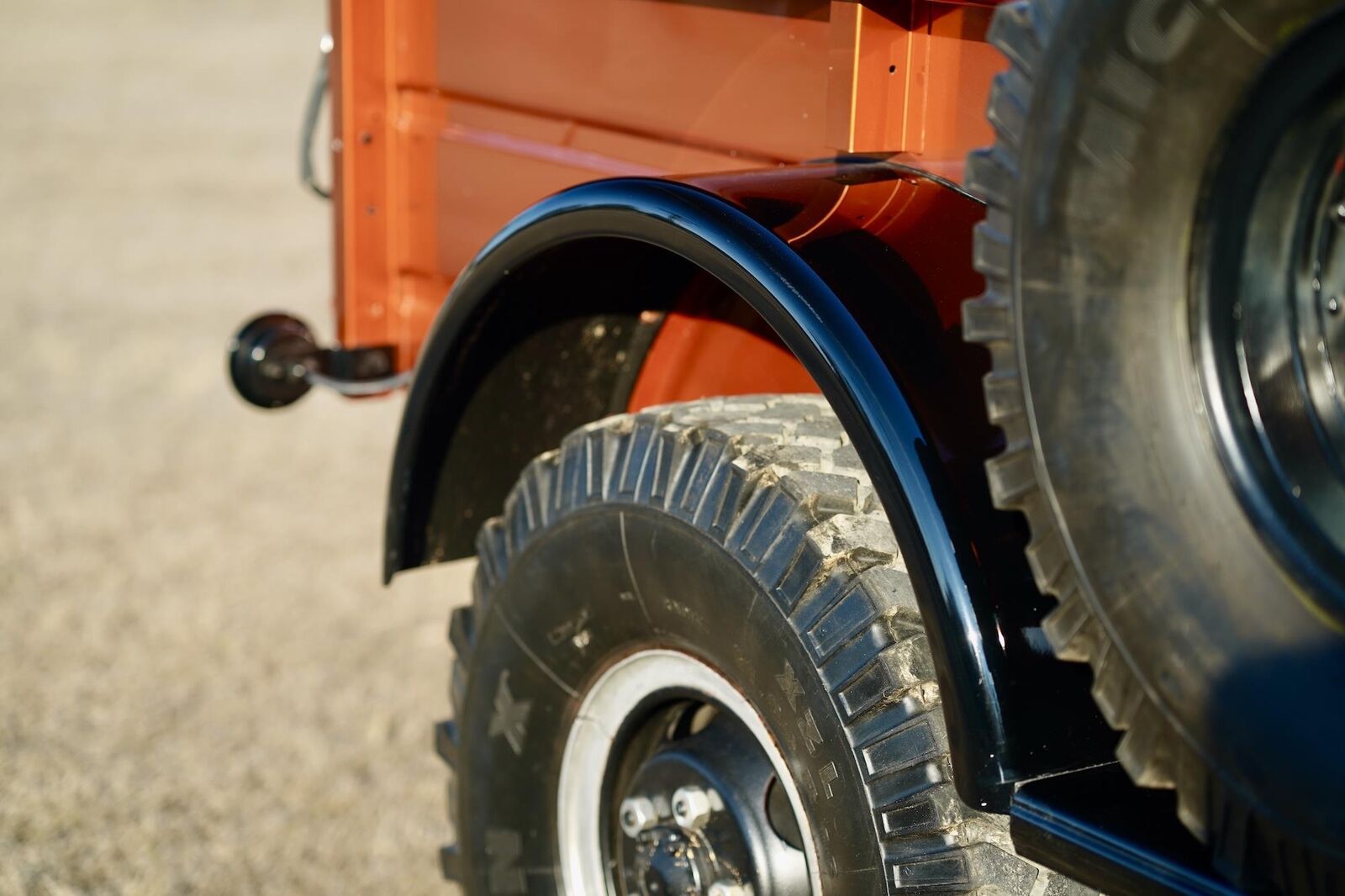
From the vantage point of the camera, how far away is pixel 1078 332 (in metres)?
1.24

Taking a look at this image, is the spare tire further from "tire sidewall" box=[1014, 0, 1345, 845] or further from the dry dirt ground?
the dry dirt ground

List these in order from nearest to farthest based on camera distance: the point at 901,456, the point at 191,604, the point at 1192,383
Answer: the point at 1192,383 < the point at 901,456 < the point at 191,604

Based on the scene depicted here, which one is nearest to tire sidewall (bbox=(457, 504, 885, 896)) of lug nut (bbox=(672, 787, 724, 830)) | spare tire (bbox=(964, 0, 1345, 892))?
lug nut (bbox=(672, 787, 724, 830))

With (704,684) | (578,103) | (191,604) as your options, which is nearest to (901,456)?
(704,684)

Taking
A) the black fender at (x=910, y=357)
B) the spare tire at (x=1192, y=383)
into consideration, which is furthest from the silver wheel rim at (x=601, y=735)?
the spare tire at (x=1192, y=383)

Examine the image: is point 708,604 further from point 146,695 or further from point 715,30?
point 146,695

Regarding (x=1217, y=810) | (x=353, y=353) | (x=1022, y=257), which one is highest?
(x=353, y=353)

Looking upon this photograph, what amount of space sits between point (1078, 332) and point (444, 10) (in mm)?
1881

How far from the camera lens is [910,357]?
1.51 m

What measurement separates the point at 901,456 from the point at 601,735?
2.38 feet

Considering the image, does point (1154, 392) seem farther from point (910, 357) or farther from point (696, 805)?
point (696, 805)

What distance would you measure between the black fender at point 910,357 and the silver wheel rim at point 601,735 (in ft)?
1.14

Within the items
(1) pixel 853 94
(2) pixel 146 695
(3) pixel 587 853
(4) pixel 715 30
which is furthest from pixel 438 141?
(2) pixel 146 695

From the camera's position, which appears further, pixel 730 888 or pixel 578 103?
pixel 578 103
